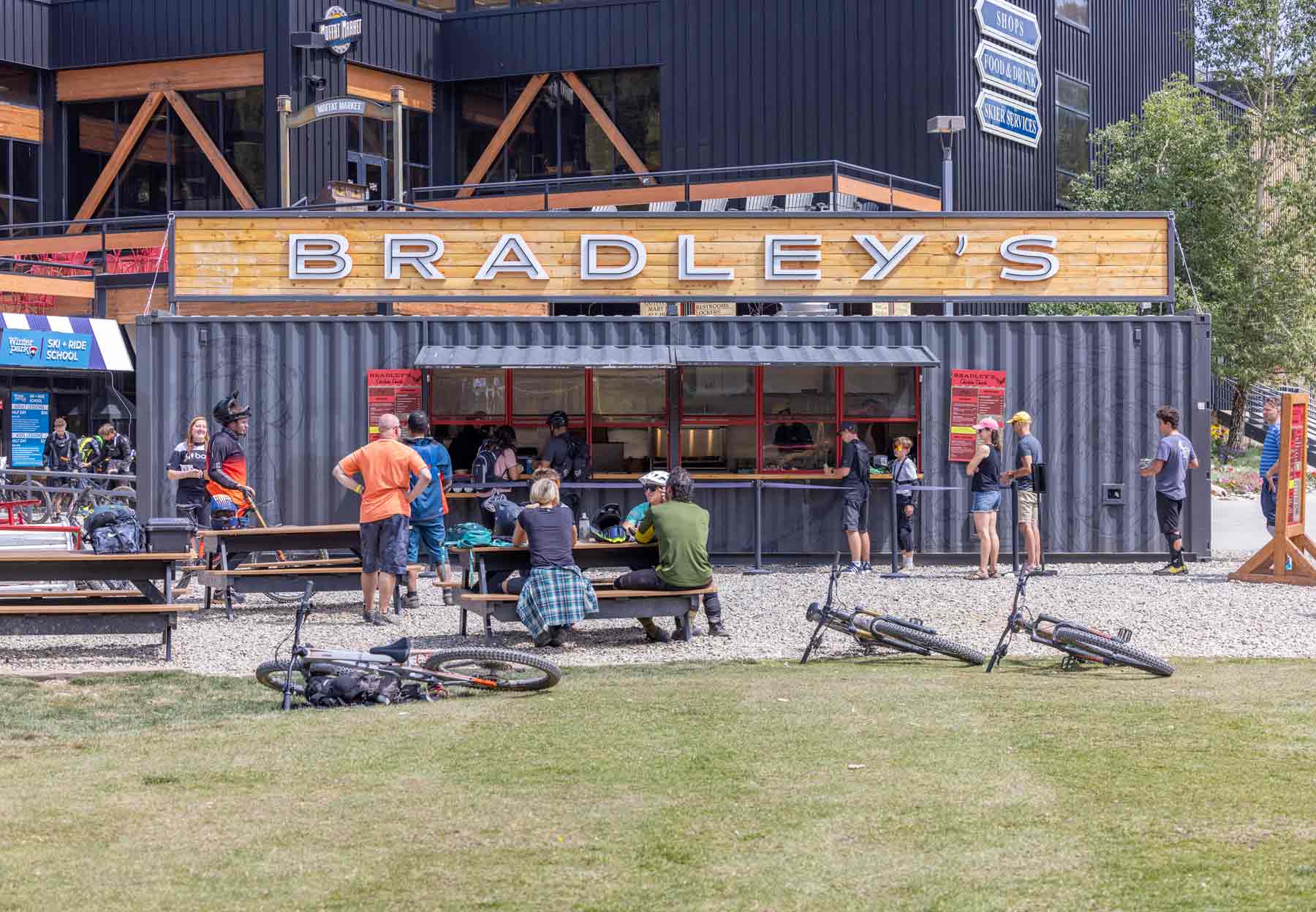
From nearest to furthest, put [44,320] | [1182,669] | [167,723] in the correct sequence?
[167,723]
[1182,669]
[44,320]

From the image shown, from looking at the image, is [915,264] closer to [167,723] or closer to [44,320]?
[167,723]

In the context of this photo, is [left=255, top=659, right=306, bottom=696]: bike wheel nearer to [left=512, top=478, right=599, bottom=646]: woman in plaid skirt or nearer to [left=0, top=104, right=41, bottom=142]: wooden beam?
[left=512, top=478, right=599, bottom=646]: woman in plaid skirt

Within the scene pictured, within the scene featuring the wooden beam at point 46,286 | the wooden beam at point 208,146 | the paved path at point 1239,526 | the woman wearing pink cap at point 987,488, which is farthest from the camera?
the wooden beam at point 208,146

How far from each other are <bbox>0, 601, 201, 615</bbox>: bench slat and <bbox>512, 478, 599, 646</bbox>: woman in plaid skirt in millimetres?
2300

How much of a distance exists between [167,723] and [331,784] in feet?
7.52

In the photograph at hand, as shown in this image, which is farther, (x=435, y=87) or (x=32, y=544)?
(x=435, y=87)

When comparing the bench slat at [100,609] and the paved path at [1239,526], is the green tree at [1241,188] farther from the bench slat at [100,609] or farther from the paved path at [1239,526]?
the bench slat at [100,609]

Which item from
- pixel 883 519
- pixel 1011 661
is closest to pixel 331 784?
pixel 1011 661

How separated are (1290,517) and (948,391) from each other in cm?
384

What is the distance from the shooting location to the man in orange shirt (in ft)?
41.0

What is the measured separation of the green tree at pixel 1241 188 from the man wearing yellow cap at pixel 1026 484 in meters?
18.3

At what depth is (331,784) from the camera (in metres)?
6.62

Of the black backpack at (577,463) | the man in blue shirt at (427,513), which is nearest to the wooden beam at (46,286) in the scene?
the black backpack at (577,463)

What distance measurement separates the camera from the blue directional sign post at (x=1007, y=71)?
3128cm
